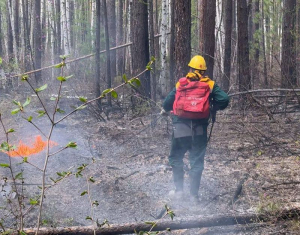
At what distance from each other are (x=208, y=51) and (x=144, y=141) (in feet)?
12.5

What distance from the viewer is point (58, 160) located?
31.8ft

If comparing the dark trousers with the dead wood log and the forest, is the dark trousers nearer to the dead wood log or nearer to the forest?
the forest

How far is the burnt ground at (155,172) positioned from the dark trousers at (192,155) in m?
0.31

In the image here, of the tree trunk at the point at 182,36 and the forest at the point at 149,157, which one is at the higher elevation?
the tree trunk at the point at 182,36

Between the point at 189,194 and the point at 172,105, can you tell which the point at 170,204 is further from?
the point at 172,105

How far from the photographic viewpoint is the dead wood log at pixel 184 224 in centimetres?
507

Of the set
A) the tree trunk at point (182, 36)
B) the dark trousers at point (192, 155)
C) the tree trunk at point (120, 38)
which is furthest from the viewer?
the tree trunk at point (120, 38)

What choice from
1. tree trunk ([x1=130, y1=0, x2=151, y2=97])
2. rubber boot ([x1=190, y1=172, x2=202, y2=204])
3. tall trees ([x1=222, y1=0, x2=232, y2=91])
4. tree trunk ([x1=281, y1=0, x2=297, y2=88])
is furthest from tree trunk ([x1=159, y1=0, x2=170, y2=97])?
rubber boot ([x1=190, y1=172, x2=202, y2=204])

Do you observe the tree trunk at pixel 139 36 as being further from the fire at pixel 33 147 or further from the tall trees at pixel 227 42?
the fire at pixel 33 147

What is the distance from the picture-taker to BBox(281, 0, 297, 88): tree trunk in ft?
36.1

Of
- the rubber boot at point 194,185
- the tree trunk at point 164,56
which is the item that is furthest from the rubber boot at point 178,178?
the tree trunk at point 164,56

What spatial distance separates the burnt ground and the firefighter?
33 centimetres

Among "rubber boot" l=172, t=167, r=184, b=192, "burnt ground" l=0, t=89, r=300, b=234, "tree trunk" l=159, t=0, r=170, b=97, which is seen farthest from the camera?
"tree trunk" l=159, t=0, r=170, b=97

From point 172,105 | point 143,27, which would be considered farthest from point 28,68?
point 172,105
